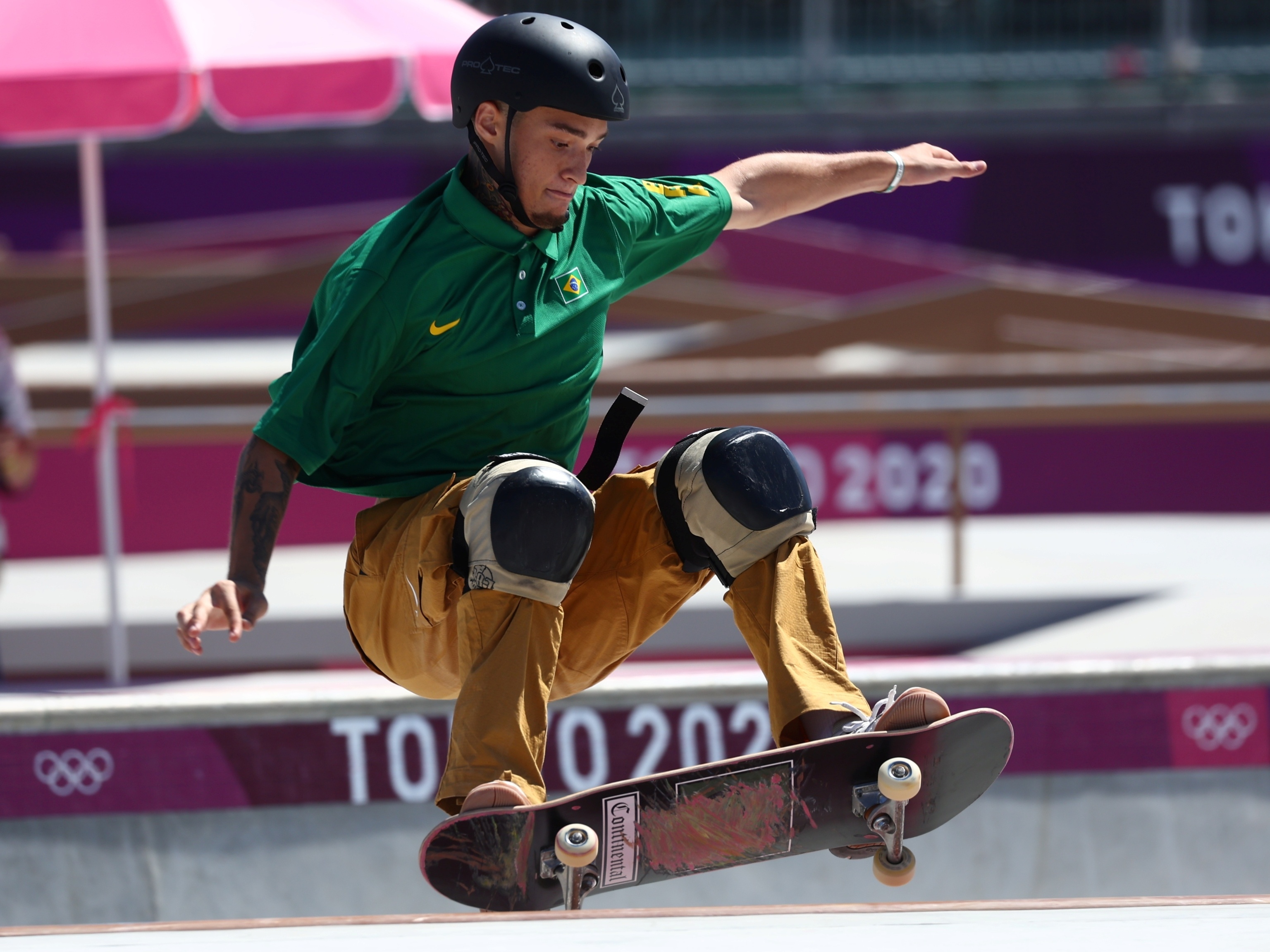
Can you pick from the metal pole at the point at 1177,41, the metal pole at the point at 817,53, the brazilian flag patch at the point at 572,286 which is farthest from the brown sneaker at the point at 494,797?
the metal pole at the point at 1177,41

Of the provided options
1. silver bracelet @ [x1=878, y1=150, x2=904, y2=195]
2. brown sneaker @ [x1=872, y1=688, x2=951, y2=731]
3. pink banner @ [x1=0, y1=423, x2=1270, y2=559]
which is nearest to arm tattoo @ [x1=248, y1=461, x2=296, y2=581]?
brown sneaker @ [x1=872, y1=688, x2=951, y2=731]

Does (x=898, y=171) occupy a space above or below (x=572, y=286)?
above

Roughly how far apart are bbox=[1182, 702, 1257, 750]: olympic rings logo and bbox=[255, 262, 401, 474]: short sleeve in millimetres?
3133

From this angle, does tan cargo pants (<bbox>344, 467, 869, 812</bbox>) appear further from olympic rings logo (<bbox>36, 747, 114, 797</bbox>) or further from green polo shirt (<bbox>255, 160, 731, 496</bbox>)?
olympic rings logo (<bbox>36, 747, 114, 797</bbox>)

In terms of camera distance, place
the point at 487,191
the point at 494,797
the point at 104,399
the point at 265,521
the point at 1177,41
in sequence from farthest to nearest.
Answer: the point at 1177,41
the point at 104,399
the point at 487,191
the point at 265,521
the point at 494,797

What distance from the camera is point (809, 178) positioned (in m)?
3.49

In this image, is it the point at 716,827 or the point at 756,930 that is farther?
the point at 716,827

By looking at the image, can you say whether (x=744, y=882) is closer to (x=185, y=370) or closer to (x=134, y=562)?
(x=134, y=562)

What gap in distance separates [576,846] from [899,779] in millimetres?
600

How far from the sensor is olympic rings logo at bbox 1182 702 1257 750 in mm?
4797

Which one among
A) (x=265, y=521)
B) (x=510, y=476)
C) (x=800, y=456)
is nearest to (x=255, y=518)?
(x=265, y=521)

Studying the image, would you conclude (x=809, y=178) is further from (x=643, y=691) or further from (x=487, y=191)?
(x=643, y=691)

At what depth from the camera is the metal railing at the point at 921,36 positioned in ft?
53.6

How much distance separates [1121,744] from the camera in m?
4.79
